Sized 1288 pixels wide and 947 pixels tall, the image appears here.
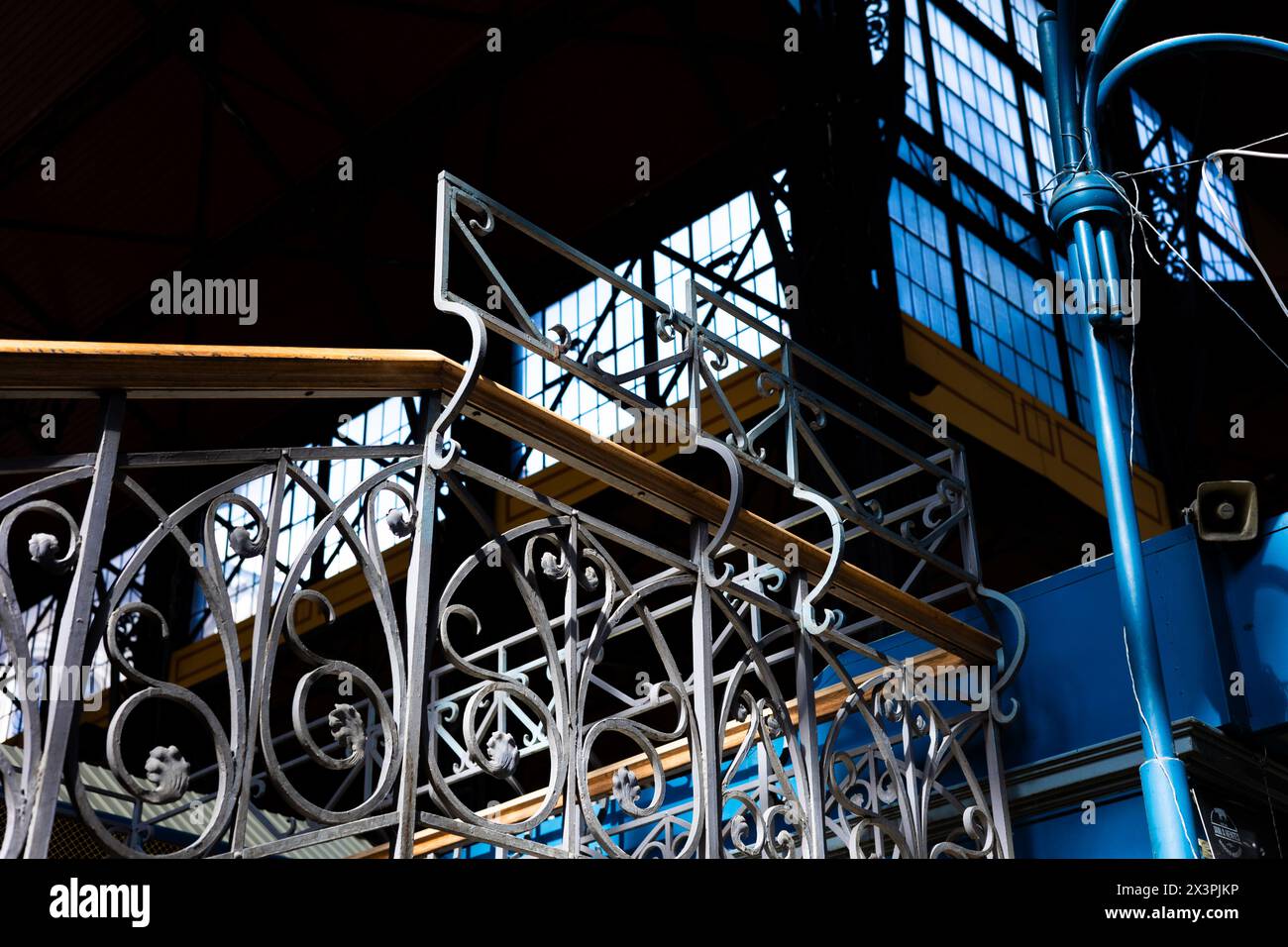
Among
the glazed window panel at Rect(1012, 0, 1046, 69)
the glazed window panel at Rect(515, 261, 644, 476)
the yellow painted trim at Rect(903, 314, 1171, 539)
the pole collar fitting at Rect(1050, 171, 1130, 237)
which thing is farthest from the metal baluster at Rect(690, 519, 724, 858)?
the glazed window panel at Rect(1012, 0, 1046, 69)

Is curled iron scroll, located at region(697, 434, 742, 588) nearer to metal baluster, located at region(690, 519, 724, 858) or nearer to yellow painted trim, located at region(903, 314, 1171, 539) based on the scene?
metal baluster, located at region(690, 519, 724, 858)

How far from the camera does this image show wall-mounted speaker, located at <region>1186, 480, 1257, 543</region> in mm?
5359

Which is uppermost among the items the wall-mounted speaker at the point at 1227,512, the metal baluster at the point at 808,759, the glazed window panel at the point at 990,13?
the glazed window panel at the point at 990,13

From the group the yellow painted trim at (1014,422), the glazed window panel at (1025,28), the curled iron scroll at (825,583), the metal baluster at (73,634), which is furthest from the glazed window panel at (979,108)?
the metal baluster at (73,634)

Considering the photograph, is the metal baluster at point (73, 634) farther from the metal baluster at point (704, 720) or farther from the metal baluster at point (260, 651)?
the metal baluster at point (704, 720)

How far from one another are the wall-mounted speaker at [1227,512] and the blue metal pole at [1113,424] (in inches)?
38.6

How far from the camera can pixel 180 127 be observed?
48.7 ft

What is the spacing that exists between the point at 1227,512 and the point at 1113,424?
129 cm

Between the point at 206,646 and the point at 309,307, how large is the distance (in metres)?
4.78

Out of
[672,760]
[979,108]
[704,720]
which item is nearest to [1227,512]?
[704,720]

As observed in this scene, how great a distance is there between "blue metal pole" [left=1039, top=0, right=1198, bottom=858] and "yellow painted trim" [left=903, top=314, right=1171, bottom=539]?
8.09 m

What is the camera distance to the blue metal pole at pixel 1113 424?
3.94 meters

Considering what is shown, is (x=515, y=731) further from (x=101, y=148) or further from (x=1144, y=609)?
(x=101, y=148)
